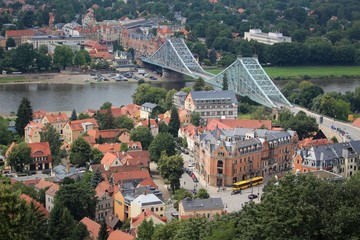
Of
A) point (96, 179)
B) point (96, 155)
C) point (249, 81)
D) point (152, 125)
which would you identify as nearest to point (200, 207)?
point (96, 179)

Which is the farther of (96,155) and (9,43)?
(9,43)

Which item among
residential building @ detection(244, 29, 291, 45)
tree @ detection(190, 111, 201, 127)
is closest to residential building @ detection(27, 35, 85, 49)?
residential building @ detection(244, 29, 291, 45)

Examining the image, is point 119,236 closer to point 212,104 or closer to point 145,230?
point 145,230

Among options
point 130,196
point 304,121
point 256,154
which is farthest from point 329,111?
point 130,196

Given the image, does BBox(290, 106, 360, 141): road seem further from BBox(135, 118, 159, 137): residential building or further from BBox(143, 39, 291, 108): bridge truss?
BBox(135, 118, 159, 137): residential building

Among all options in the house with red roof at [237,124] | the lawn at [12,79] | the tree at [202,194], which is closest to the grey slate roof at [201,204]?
the tree at [202,194]

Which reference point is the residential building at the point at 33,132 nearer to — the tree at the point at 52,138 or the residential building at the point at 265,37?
the tree at the point at 52,138
